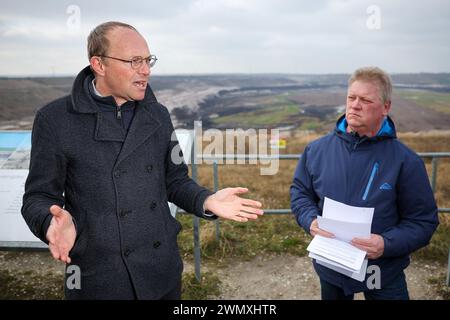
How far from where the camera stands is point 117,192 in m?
1.71

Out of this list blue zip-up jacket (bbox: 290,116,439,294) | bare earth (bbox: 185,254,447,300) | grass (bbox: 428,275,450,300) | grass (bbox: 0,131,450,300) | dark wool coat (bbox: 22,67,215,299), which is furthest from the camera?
grass (bbox: 0,131,450,300)

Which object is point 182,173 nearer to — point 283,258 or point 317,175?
point 317,175

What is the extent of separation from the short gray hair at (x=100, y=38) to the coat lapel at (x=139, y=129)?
330 mm

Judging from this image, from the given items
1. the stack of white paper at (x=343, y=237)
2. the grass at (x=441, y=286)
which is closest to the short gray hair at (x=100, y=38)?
the stack of white paper at (x=343, y=237)

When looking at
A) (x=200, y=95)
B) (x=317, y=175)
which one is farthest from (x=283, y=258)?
(x=200, y=95)

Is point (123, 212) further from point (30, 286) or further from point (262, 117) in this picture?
point (262, 117)

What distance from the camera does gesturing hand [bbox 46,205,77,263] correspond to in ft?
4.59

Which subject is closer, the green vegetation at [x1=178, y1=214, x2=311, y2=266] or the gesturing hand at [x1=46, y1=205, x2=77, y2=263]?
the gesturing hand at [x1=46, y1=205, x2=77, y2=263]

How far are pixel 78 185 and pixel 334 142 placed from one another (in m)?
1.55

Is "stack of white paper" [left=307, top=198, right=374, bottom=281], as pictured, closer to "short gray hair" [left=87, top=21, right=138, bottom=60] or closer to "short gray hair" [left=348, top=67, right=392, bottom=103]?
"short gray hair" [left=348, top=67, right=392, bottom=103]

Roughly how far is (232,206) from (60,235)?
770 mm

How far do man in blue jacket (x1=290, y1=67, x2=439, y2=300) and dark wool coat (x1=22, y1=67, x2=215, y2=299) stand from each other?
834mm

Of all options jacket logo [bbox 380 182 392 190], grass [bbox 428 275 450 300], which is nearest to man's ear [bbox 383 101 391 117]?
jacket logo [bbox 380 182 392 190]
